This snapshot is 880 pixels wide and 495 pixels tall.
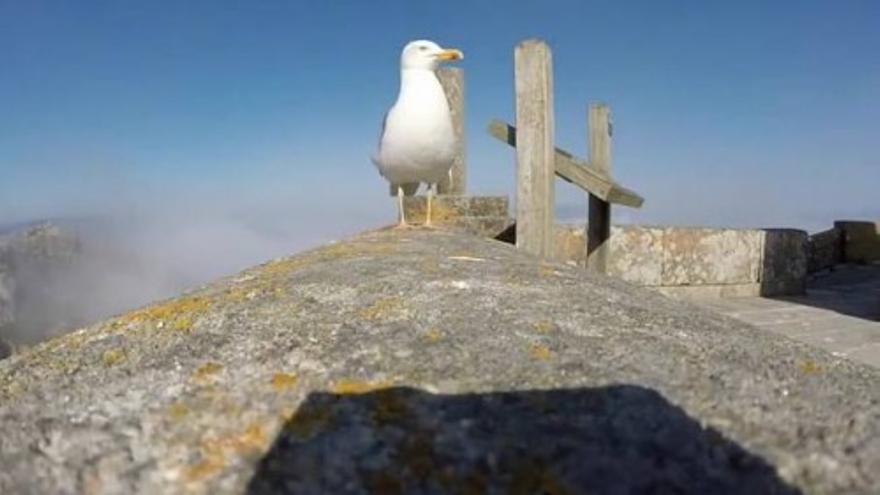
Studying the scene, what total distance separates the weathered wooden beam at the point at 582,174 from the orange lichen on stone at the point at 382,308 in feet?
12.8

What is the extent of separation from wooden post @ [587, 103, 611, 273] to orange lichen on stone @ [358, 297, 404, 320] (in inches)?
203

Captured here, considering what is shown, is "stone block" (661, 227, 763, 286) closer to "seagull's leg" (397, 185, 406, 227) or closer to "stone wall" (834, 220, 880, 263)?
"seagull's leg" (397, 185, 406, 227)

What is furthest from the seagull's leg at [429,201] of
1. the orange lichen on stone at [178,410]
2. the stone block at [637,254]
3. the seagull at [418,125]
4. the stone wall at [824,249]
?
the stone wall at [824,249]

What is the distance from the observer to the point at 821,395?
123 cm

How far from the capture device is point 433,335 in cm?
142

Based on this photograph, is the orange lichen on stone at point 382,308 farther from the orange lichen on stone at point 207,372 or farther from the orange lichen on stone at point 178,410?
the orange lichen on stone at point 178,410

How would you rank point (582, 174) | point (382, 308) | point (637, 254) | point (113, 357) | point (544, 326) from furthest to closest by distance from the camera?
point (637, 254) < point (582, 174) < point (382, 308) < point (544, 326) < point (113, 357)

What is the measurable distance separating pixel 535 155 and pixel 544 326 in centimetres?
370

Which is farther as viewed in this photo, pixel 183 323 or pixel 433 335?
pixel 183 323

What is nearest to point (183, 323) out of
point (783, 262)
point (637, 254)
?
point (637, 254)

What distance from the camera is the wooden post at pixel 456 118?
5.78 m

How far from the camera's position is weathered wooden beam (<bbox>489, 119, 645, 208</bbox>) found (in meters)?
5.42

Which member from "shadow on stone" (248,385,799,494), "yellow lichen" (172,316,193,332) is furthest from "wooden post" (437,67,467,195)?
"shadow on stone" (248,385,799,494)

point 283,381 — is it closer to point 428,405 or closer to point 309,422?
point 309,422
